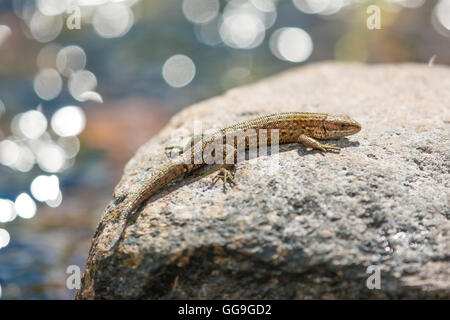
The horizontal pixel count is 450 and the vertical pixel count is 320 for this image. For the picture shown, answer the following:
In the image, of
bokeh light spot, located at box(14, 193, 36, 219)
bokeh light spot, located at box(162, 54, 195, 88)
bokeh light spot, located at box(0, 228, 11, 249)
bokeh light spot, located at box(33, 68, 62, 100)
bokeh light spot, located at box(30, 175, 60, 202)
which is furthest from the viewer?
bokeh light spot, located at box(162, 54, 195, 88)

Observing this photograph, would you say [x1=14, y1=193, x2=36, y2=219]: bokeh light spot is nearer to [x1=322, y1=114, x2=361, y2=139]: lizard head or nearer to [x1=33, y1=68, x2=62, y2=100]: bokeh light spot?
[x1=33, y1=68, x2=62, y2=100]: bokeh light spot

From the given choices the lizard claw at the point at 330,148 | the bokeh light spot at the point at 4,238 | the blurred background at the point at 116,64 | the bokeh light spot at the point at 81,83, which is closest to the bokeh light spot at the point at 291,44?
the blurred background at the point at 116,64

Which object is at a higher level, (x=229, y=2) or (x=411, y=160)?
(x=229, y=2)

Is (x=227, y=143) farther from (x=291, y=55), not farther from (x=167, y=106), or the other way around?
(x=291, y=55)

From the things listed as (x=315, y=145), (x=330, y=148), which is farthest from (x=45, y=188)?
(x=330, y=148)

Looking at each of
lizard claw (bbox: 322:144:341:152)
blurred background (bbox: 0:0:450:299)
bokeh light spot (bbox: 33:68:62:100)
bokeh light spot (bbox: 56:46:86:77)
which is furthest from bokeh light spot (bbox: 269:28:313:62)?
lizard claw (bbox: 322:144:341:152)

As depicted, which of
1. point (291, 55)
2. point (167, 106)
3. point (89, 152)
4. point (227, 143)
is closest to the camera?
point (227, 143)

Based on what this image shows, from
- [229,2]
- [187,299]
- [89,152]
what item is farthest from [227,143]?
[229,2]
